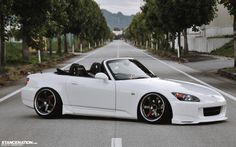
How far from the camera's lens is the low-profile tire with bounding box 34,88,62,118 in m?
11.2

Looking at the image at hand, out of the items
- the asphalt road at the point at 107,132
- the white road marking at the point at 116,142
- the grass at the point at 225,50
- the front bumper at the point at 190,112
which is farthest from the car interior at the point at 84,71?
the grass at the point at 225,50

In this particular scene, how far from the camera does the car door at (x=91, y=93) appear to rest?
35.1 feet

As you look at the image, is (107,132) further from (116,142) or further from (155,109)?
(155,109)

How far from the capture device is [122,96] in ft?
34.7

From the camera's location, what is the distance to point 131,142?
28.1ft

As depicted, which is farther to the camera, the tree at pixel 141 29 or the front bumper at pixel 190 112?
the tree at pixel 141 29

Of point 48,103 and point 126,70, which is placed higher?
point 126,70

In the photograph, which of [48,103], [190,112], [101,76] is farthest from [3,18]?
[190,112]

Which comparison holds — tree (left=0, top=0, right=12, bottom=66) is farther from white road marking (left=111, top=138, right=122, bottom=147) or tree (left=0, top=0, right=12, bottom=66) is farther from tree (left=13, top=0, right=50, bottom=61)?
white road marking (left=111, top=138, right=122, bottom=147)

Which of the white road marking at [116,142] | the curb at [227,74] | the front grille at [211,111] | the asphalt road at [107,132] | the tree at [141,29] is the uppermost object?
the tree at [141,29]

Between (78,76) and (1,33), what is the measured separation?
1549cm

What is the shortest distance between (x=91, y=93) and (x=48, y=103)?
987 millimetres

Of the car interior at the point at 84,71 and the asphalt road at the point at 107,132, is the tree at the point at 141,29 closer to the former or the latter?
the car interior at the point at 84,71

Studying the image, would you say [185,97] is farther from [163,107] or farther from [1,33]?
[1,33]
